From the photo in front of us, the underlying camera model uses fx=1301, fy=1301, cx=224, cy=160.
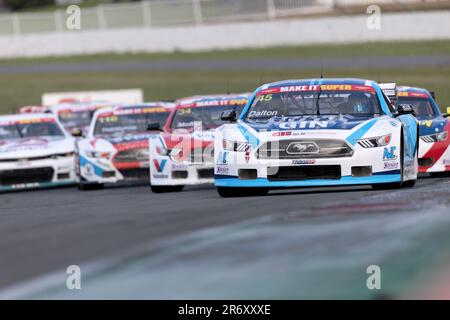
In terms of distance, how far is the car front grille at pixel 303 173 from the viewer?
1250 centimetres

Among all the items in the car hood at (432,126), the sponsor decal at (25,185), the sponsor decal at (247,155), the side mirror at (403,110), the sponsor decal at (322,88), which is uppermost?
the sponsor decal at (322,88)

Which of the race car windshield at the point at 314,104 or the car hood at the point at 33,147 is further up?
the race car windshield at the point at 314,104

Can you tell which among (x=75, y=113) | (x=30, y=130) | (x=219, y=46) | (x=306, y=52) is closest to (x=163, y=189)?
(x=30, y=130)

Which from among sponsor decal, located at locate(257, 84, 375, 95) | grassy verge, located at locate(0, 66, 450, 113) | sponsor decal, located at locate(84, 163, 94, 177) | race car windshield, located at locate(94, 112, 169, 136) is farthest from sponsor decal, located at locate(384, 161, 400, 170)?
grassy verge, located at locate(0, 66, 450, 113)

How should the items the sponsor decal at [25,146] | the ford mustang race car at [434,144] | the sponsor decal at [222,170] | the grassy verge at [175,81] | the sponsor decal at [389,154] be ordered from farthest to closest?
the grassy verge at [175,81] < the sponsor decal at [25,146] < the ford mustang race car at [434,144] < the sponsor decal at [222,170] < the sponsor decal at [389,154]

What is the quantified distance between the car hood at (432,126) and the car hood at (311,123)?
135 inches

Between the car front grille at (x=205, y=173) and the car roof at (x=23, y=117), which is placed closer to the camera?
the car front grille at (x=205, y=173)

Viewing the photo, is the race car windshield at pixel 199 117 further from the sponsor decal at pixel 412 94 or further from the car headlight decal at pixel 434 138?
the car headlight decal at pixel 434 138

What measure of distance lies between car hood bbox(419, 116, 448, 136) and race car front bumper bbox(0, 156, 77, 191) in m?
5.57

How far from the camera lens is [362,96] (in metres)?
13.9

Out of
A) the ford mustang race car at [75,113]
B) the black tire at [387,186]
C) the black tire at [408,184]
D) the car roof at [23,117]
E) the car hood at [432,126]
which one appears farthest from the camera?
the ford mustang race car at [75,113]

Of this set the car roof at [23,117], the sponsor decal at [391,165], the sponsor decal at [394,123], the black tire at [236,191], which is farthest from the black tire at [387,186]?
the car roof at [23,117]

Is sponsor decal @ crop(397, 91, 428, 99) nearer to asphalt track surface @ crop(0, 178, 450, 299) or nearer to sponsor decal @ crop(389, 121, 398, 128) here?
sponsor decal @ crop(389, 121, 398, 128)
